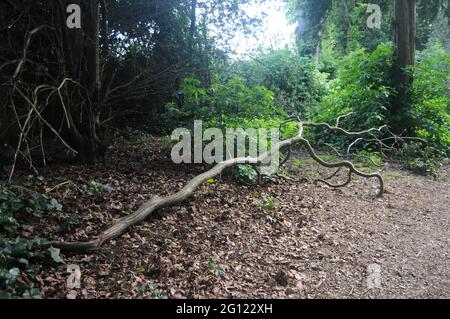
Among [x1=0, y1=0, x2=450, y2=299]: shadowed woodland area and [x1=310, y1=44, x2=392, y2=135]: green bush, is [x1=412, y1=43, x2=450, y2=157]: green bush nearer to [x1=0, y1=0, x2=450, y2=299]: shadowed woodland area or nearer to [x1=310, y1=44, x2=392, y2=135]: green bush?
[x1=0, y1=0, x2=450, y2=299]: shadowed woodland area

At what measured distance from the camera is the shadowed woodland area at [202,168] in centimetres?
332

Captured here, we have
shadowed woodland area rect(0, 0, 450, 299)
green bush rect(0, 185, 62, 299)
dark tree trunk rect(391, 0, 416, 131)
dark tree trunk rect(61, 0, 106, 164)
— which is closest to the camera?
green bush rect(0, 185, 62, 299)

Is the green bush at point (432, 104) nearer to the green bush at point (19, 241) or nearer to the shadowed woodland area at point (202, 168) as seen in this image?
the shadowed woodland area at point (202, 168)

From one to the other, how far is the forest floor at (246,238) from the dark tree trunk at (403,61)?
3.67 m

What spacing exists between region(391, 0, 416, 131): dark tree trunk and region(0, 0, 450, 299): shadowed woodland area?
0.12 feet

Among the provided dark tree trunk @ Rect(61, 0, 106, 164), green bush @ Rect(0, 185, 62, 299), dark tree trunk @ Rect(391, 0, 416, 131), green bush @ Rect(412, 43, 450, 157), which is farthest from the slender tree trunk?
green bush @ Rect(412, 43, 450, 157)

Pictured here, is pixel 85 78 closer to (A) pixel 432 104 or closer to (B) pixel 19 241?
(B) pixel 19 241

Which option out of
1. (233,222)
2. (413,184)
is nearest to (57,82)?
(233,222)

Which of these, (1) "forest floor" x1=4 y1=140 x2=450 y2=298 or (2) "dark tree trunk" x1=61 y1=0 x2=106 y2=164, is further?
(2) "dark tree trunk" x1=61 y1=0 x2=106 y2=164

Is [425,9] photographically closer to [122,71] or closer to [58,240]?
[122,71]

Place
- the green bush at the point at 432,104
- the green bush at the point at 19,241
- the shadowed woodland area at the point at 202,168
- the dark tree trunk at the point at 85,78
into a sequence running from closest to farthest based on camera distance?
the green bush at the point at 19,241 < the shadowed woodland area at the point at 202,168 < the dark tree trunk at the point at 85,78 < the green bush at the point at 432,104

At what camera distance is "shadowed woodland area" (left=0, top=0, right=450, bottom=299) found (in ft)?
10.9

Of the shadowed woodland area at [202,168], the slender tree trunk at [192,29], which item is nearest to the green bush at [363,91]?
the shadowed woodland area at [202,168]

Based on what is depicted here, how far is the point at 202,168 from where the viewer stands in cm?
611
